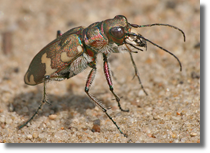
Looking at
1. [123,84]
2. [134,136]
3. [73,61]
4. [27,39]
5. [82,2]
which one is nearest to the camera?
[134,136]

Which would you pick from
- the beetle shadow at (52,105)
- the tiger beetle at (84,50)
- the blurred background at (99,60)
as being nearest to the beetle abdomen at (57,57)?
the tiger beetle at (84,50)

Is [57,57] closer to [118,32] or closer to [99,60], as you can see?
[118,32]

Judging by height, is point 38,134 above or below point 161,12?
below

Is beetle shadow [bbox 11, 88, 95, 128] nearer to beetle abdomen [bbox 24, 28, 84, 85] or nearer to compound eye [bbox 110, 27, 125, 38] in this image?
beetle abdomen [bbox 24, 28, 84, 85]

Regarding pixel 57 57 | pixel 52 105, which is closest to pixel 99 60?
pixel 52 105

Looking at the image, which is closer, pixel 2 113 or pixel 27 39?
pixel 2 113
